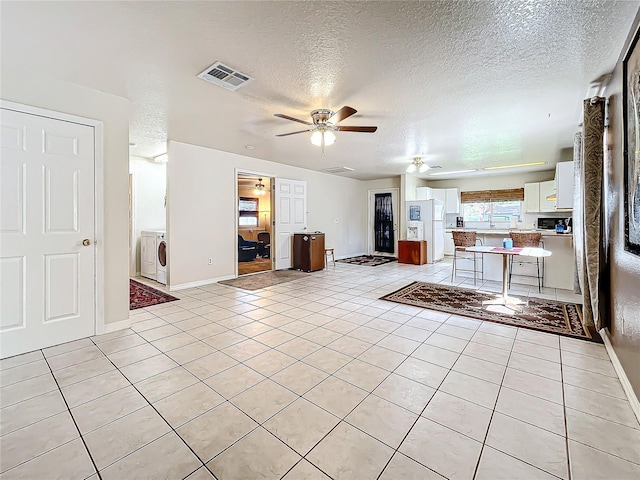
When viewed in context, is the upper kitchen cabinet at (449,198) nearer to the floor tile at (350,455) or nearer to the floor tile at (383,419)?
the floor tile at (383,419)

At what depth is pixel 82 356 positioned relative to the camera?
8.25ft

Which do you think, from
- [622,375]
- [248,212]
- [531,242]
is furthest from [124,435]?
[248,212]

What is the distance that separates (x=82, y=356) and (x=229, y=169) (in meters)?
3.98

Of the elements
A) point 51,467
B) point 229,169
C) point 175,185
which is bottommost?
point 51,467

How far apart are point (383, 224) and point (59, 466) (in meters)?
8.78

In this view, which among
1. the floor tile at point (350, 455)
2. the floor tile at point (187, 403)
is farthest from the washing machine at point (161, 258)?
the floor tile at point (350, 455)

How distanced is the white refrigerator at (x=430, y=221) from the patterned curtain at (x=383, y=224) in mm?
1180

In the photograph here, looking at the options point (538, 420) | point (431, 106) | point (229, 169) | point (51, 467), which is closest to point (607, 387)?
point (538, 420)

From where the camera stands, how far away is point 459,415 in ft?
5.71

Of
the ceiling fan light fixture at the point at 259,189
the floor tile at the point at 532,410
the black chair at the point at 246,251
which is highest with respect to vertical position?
the ceiling fan light fixture at the point at 259,189

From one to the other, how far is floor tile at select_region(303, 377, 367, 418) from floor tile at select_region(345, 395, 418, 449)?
53 millimetres

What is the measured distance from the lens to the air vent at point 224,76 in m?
2.55

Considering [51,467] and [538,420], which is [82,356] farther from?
[538,420]

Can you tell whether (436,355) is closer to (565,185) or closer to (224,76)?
(224,76)
